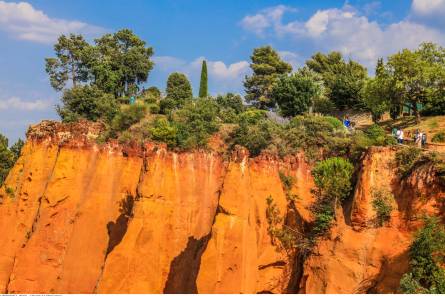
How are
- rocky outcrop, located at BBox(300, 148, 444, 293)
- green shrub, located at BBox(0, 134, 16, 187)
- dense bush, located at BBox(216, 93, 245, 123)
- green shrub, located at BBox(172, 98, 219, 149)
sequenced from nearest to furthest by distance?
rocky outcrop, located at BBox(300, 148, 444, 293)
green shrub, located at BBox(172, 98, 219, 149)
green shrub, located at BBox(0, 134, 16, 187)
dense bush, located at BBox(216, 93, 245, 123)

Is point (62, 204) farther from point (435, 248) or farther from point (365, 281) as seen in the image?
point (435, 248)

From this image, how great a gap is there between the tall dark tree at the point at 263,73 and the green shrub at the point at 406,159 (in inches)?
1234

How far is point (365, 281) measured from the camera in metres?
20.0

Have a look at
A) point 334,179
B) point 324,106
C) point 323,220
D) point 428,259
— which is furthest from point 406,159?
point 324,106

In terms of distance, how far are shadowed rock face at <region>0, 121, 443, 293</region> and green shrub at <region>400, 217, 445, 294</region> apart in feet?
3.45

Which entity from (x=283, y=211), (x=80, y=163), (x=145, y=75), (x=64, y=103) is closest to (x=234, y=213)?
(x=283, y=211)

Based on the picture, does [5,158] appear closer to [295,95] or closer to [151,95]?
[151,95]

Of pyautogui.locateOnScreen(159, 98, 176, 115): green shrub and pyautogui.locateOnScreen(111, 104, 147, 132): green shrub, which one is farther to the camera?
pyautogui.locateOnScreen(159, 98, 176, 115): green shrub

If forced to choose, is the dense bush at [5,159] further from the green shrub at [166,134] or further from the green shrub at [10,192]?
the green shrub at [166,134]

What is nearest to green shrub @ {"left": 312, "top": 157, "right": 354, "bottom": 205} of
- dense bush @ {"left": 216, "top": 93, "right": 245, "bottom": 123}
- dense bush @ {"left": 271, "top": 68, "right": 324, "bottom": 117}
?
dense bush @ {"left": 271, "top": 68, "right": 324, "bottom": 117}

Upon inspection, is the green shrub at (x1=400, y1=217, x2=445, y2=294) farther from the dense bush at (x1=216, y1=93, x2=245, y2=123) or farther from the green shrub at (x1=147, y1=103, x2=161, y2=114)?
the dense bush at (x1=216, y1=93, x2=245, y2=123)

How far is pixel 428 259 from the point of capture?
1825 cm

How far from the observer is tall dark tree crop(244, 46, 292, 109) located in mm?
54375

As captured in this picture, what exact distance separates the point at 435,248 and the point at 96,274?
46.3ft
